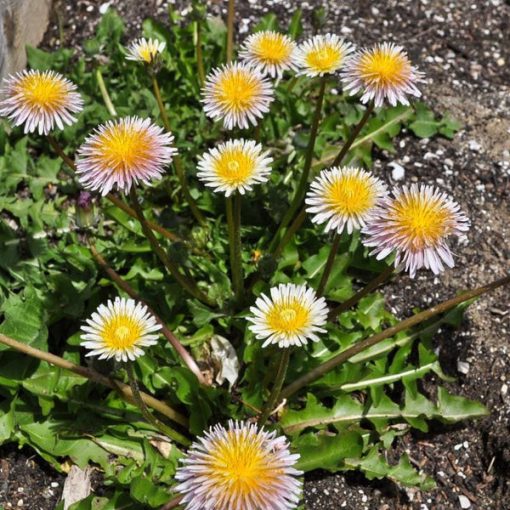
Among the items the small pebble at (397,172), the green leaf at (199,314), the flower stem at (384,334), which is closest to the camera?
the flower stem at (384,334)

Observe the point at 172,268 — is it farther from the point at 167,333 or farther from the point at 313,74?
the point at 313,74

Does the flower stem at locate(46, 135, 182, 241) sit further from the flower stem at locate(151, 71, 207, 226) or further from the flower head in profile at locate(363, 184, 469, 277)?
the flower head in profile at locate(363, 184, 469, 277)

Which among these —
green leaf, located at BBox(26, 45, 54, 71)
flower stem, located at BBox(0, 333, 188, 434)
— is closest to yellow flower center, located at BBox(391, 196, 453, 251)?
flower stem, located at BBox(0, 333, 188, 434)

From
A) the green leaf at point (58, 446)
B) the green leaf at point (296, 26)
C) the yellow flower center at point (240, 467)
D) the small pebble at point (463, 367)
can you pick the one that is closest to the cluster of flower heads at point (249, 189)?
the yellow flower center at point (240, 467)

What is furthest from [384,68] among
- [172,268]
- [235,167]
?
[172,268]

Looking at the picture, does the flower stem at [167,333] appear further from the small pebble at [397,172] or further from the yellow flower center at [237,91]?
the small pebble at [397,172]

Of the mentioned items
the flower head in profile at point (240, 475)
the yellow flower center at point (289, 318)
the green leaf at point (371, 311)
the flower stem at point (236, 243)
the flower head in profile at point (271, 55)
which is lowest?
the flower head in profile at point (240, 475)

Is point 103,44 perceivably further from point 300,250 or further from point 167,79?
point 300,250

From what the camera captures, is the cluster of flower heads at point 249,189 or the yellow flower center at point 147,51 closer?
the cluster of flower heads at point 249,189
